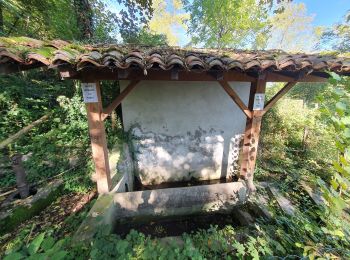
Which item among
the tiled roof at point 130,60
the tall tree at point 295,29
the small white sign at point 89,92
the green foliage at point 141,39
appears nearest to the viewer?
the tiled roof at point 130,60

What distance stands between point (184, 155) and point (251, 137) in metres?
1.89

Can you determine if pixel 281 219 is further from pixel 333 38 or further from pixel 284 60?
pixel 333 38

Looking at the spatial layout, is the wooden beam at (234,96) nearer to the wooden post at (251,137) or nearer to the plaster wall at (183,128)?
the wooden post at (251,137)

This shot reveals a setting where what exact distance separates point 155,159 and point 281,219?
307 cm

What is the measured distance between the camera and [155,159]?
16.0 ft

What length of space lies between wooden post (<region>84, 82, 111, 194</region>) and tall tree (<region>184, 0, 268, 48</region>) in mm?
15614

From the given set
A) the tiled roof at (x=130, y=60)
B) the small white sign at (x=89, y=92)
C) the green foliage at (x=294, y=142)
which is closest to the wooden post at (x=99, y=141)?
the small white sign at (x=89, y=92)

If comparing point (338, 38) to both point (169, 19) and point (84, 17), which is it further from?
point (169, 19)

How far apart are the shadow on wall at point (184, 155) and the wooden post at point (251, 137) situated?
124 cm

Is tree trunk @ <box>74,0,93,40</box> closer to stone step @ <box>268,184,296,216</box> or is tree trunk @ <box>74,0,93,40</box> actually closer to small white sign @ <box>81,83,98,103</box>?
small white sign @ <box>81,83,98,103</box>

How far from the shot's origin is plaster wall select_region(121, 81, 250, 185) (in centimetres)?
455

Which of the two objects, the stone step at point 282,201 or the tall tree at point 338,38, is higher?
the tall tree at point 338,38

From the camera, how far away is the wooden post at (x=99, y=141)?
299 centimetres

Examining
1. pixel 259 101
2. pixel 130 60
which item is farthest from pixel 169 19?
pixel 130 60
